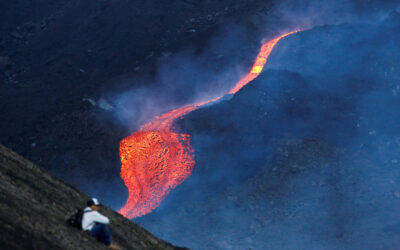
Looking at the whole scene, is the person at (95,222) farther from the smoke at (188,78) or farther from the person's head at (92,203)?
the smoke at (188,78)

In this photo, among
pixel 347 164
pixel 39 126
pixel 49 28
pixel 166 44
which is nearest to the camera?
pixel 347 164

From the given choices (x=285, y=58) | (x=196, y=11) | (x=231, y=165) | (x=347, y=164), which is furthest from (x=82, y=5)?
(x=347, y=164)

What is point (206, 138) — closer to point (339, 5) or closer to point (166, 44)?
point (166, 44)

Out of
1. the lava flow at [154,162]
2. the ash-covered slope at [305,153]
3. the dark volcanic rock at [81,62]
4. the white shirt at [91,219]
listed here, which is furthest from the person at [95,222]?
the dark volcanic rock at [81,62]

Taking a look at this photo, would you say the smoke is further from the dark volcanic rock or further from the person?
the person

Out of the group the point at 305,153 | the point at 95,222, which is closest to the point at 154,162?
the point at 305,153

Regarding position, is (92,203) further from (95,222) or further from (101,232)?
(101,232)

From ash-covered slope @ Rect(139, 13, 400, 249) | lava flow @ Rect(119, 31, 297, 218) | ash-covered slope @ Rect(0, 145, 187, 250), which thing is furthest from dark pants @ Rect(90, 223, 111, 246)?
lava flow @ Rect(119, 31, 297, 218)
